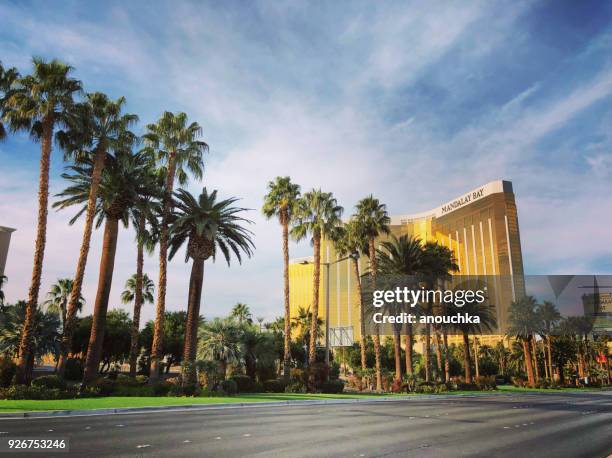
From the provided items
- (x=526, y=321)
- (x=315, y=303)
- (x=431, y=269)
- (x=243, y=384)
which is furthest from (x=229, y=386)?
(x=526, y=321)

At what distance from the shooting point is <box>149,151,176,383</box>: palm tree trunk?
2973cm

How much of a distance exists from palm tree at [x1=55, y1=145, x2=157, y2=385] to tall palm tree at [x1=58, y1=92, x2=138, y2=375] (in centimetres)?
125

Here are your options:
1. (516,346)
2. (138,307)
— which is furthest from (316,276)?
(516,346)

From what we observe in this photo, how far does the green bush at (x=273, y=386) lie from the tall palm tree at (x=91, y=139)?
1439 centimetres

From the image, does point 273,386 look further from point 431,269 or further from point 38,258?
point 431,269

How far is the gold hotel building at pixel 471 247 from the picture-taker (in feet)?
424

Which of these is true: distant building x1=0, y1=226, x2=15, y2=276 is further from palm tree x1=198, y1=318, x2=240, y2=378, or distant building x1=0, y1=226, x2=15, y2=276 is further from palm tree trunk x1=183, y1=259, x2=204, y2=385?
palm tree trunk x1=183, y1=259, x2=204, y2=385

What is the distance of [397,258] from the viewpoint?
155 feet

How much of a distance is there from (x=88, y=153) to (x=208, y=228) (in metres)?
9.92

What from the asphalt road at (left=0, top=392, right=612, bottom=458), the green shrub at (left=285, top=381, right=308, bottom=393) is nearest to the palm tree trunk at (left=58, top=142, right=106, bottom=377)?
the asphalt road at (left=0, top=392, right=612, bottom=458)

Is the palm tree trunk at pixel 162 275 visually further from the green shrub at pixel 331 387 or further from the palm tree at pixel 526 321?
the palm tree at pixel 526 321

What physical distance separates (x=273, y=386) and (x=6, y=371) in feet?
58.4

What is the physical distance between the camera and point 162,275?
1237 inches

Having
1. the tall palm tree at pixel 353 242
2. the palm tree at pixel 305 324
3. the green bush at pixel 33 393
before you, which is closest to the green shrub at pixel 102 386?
the green bush at pixel 33 393
